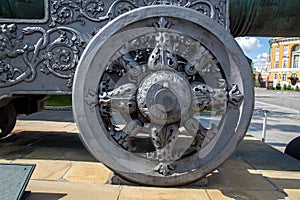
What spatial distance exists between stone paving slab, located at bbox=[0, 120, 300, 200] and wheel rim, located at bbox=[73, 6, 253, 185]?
14 centimetres

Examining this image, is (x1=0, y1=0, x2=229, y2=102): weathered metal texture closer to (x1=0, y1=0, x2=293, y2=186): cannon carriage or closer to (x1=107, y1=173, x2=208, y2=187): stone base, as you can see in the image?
(x1=0, y1=0, x2=293, y2=186): cannon carriage

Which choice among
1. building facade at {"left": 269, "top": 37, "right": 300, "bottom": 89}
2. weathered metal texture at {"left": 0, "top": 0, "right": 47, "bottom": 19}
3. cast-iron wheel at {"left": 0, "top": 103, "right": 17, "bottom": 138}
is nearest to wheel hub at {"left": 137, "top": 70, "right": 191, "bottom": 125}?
weathered metal texture at {"left": 0, "top": 0, "right": 47, "bottom": 19}

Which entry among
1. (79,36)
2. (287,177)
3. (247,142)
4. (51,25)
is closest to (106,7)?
(79,36)

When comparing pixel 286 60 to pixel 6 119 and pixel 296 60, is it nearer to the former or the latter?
pixel 296 60

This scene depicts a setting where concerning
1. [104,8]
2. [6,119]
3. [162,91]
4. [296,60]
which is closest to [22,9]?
[104,8]

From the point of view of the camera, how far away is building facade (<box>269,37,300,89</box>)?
51.0m

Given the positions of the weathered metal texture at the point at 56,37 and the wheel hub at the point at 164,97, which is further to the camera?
the weathered metal texture at the point at 56,37

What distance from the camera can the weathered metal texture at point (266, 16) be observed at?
102 inches

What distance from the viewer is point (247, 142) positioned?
400 centimetres

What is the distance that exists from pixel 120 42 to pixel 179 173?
3.68ft

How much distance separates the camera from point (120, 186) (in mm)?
2221

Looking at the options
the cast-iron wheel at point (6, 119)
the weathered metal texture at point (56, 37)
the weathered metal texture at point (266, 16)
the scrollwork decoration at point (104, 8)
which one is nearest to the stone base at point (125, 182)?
the weathered metal texture at point (56, 37)

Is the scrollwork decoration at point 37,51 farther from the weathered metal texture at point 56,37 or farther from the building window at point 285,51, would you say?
the building window at point 285,51

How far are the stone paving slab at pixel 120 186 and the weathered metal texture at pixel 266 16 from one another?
1388mm
